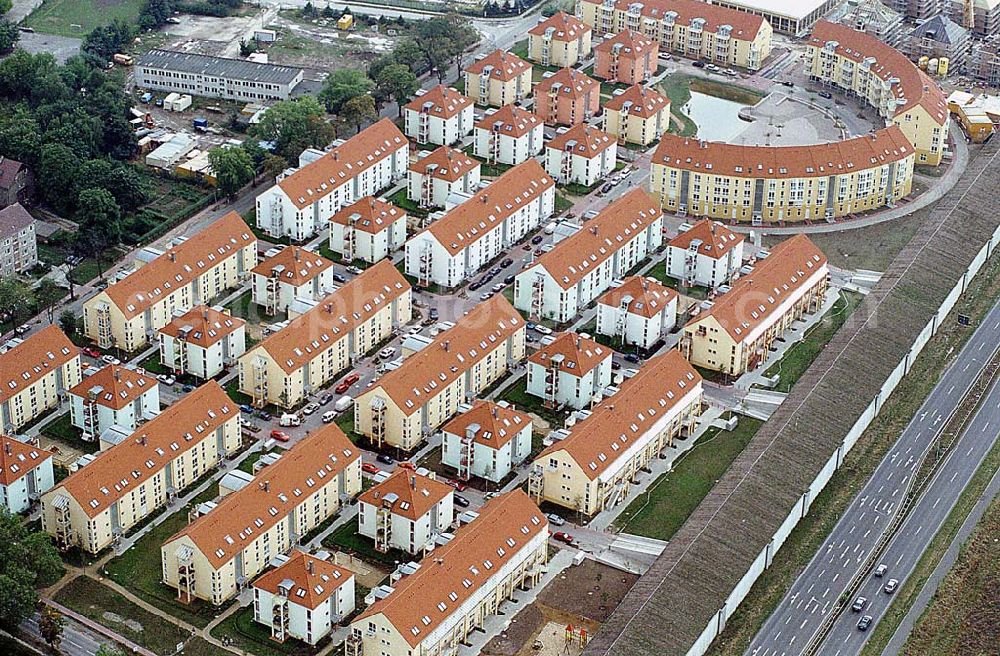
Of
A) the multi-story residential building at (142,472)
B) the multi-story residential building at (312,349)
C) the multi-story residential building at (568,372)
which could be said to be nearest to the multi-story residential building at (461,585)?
the multi-story residential building at (568,372)

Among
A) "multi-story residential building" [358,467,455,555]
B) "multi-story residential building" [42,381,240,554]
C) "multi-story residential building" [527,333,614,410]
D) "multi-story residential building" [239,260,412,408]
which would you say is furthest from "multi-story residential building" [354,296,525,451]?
"multi-story residential building" [42,381,240,554]

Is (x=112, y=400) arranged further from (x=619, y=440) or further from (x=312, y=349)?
(x=619, y=440)

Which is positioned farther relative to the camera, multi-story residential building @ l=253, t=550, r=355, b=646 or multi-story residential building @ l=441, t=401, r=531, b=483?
multi-story residential building @ l=441, t=401, r=531, b=483

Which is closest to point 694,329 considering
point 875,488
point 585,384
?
point 585,384

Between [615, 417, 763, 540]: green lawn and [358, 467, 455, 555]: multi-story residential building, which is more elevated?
[358, 467, 455, 555]: multi-story residential building

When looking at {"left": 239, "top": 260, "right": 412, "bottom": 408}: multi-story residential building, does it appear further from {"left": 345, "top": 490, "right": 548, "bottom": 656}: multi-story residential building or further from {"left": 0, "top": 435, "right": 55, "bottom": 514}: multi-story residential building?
{"left": 345, "top": 490, "right": 548, "bottom": 656}: multi-story residential building
